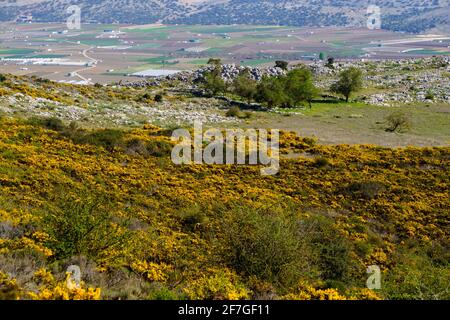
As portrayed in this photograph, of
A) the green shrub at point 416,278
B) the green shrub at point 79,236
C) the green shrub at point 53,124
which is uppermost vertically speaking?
the green shrub at point 53,124

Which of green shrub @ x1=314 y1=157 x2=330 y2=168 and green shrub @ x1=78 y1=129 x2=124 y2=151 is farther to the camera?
green shrub @ x1=78 y1=129 x2=124 y2=151

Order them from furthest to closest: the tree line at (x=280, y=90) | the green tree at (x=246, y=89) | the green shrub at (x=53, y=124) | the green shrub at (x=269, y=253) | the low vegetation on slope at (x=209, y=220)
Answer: the green tree at (x=246, y=89) → the tree line at (x=280, y=90) → the green shrub at (x=53, y=124) → the green shrub at (x=269, y=253) → the low vegetation on slope at (x=209, y=220)

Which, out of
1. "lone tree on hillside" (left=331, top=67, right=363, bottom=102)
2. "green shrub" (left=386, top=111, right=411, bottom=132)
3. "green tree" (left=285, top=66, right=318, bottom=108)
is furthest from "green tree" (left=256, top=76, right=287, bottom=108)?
"green shrub" (left=386, top=111, right=411, bottom=132)

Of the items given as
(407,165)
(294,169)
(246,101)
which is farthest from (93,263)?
(246,101)

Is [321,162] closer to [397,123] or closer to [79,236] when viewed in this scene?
[79,236]

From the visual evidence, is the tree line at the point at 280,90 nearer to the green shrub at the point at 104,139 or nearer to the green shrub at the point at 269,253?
the green shrub at the point at 104,139

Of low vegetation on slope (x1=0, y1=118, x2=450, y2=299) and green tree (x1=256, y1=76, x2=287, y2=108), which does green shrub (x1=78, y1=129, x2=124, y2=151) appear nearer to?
low vegetation on slope (x1=0, y1=118, x2=450, y2=299)

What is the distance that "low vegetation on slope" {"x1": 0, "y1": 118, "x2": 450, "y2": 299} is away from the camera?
12906 mm

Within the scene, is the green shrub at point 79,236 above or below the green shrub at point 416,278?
above

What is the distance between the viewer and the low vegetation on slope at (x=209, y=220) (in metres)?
12.9

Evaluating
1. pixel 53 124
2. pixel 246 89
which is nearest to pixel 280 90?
pixel 246 89

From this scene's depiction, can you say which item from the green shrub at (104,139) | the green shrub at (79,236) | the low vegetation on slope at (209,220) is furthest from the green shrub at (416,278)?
the green shrub at (104,139)
